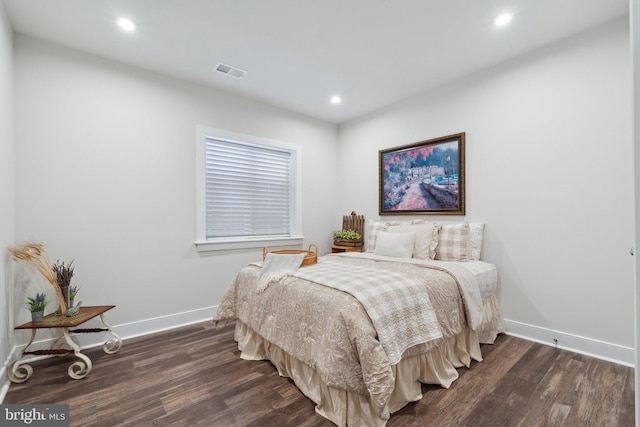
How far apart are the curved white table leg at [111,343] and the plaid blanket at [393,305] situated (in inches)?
69.4

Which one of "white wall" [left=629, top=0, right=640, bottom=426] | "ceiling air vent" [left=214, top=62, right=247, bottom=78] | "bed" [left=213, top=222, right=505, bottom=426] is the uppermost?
"ceiling air vent" [left=214, top=62, right=247, bottom=78]

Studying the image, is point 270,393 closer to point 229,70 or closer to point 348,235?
point 348,235

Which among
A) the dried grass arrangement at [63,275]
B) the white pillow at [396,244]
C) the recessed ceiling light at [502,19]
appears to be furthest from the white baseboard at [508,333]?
the recessed ceiling light at [502,19]

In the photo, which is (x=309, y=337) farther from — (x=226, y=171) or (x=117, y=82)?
(x=117, y=82)

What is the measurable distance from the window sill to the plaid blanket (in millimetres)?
1612

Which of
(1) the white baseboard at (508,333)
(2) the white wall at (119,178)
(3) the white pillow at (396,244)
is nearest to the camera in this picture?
(1) the white baseboard at (508,333)

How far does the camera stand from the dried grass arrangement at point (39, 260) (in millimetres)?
2262

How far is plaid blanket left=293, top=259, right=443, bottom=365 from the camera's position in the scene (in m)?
1.73

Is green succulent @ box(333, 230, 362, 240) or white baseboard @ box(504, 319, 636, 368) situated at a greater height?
green succulent @ box(333, 230, 362, 240)

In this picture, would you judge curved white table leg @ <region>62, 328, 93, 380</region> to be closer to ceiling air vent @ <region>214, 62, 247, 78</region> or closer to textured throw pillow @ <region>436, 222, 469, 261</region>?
ceiling air vent @ <region>214, 62, 247, 78</region>

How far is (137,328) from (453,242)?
325cm

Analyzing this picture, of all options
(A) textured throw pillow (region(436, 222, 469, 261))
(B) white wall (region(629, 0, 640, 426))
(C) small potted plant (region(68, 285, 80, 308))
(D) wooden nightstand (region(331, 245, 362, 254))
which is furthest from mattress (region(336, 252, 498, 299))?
(C) small potted plant (region(68, 285, 80, 308))

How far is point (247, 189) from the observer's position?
3854mm

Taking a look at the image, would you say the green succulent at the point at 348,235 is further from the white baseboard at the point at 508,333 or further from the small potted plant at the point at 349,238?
the white baseboard at the point at 508,333
